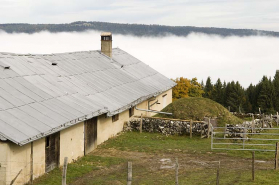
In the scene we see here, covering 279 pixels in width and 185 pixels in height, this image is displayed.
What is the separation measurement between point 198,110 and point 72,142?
13941 mm

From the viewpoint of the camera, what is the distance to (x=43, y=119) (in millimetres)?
20203

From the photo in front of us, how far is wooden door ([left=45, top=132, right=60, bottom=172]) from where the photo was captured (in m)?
20.3

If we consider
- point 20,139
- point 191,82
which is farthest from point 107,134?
point 191,82

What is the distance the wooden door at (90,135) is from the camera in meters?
24.5

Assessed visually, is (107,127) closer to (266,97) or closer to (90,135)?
(90,135)

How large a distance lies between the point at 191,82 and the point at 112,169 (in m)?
59.3

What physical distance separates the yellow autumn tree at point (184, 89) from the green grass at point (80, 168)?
49.5 metres

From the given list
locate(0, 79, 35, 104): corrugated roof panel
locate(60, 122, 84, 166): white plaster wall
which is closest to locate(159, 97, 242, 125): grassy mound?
locate(60, 122, 84, 166): white plaster wall

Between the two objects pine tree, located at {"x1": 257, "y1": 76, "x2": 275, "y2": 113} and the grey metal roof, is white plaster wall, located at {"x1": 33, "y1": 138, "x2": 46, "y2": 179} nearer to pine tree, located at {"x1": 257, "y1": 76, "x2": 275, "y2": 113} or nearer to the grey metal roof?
the grey metal roof

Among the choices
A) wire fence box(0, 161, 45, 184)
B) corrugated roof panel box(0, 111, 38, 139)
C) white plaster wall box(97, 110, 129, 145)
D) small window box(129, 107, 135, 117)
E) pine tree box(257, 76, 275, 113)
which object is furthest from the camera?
pine tree box(257, 76, 275, 113)

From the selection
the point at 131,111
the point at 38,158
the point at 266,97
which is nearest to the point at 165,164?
the point at 38,158

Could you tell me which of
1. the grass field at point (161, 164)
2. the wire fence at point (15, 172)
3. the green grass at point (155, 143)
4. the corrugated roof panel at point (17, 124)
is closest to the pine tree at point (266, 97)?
the green grass at point (155, 143)

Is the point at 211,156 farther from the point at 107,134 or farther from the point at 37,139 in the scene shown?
the point at 37,139

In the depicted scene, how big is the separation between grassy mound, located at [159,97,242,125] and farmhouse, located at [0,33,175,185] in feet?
8.91
